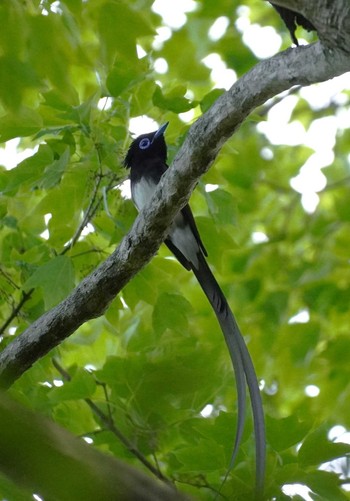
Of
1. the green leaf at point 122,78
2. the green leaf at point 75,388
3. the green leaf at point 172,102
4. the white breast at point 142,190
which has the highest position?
the white breast at point 142,190

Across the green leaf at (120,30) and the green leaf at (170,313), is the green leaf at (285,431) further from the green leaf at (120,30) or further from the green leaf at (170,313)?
the green leaf at (120,30)

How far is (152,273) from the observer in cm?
268

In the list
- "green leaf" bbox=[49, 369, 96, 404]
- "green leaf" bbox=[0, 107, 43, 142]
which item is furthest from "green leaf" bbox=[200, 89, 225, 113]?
"green leaf" bbox=[49, 369, 96, 404]

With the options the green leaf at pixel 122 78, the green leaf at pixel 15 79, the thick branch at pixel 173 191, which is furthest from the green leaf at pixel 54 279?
the green leaf at pixel 15 79

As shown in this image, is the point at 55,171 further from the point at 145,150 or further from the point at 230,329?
the point at 145,150

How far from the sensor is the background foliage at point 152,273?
161 centimetres

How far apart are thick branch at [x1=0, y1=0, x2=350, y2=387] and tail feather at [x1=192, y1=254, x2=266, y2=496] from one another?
61cm

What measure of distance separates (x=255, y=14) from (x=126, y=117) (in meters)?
2.63

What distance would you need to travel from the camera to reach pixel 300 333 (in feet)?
11.1

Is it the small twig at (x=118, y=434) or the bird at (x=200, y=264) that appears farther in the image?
the small twig at (x=118, y=434)

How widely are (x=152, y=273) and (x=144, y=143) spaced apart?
1301 mm

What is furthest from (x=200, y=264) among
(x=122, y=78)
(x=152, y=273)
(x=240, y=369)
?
(x=122, y=78)

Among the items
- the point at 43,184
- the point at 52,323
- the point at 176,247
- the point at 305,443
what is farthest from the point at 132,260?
the point at 176,247

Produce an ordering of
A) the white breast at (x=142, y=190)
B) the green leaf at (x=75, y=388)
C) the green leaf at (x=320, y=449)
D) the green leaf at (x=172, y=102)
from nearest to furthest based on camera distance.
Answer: the green leaf at (x=320, y=449), the green leaf at (x=75, y=388), the green leaf at (x=172, y=102), the white breast at (x=142, y=190)
